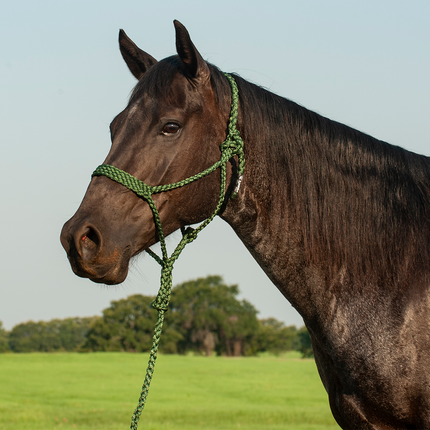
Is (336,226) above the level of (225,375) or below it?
above

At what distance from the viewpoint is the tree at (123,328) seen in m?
34.3

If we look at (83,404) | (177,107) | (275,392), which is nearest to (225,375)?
(275,392)

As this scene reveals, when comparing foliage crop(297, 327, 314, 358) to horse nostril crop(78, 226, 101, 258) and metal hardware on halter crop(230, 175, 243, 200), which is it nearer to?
metal hardware on halter crop(230, 175, 243, 200)

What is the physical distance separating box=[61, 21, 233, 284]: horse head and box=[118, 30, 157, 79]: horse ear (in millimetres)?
438

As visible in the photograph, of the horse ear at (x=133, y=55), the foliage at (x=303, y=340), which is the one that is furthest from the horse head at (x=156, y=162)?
the foliage at (x=303, y=340)

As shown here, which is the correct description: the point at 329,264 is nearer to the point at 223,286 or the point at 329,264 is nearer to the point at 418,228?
the point at 418,228

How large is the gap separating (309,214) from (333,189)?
24 centimetres

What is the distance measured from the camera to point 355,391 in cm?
299

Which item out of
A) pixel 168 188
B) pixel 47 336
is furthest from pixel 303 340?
pixel 168 188

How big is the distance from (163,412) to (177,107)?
1192 centimetres

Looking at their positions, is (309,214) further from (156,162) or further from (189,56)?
(189,56)

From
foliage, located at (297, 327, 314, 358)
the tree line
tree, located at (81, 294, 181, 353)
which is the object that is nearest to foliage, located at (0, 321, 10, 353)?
the tree line

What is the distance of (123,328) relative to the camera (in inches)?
1366

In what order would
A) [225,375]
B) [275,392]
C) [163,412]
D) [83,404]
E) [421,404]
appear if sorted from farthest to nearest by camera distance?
1. [225,375]
2. [275,392]
3. [83,404]
4. [163,412]
5. [421,404]
